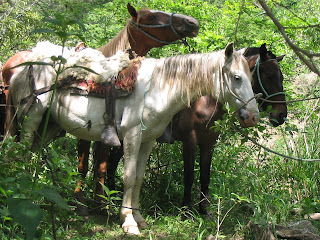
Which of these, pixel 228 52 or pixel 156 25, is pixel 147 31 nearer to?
pixel 156 25

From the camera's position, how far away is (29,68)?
14.9 feet

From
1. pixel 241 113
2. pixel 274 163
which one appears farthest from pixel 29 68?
pixel 274 163

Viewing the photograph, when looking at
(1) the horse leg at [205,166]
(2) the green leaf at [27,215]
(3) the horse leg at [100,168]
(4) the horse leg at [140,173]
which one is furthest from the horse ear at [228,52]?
(2) the green leaf at [27,215]

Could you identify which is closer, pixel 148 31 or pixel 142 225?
pixel 142 225

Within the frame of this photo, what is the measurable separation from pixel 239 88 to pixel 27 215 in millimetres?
2760

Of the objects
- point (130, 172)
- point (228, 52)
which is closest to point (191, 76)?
point (228, 52)

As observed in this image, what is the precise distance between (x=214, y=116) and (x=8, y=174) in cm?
241

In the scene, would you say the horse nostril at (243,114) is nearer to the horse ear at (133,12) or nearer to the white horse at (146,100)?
the white horse at (146,100)

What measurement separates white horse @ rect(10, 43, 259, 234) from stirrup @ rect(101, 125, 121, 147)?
8 cm

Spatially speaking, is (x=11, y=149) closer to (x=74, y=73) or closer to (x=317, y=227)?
(x=74, y=73)

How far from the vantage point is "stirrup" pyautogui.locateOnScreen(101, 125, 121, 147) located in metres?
4.26

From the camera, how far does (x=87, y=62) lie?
15.0ft

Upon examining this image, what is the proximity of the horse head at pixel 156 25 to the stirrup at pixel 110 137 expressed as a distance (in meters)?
1.45

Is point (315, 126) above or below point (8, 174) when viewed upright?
above
